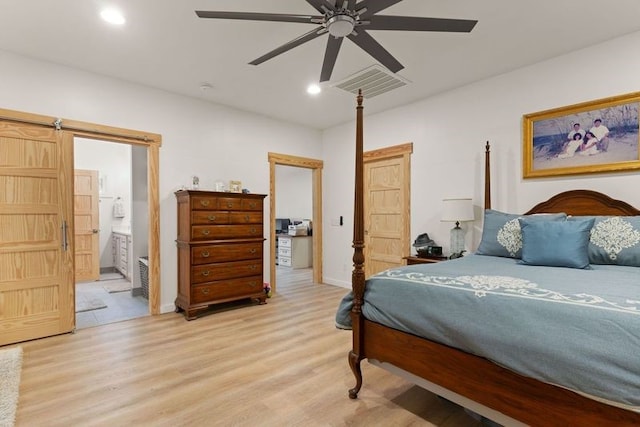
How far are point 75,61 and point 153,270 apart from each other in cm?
232

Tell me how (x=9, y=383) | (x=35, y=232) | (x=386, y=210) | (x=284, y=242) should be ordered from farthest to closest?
1. (x=284, y=242)
2. (x=386, y=210)
3. (x=35, y=232)
4. (x=9, y=383)

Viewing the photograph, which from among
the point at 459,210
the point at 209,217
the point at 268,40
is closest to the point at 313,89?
the point at 268,40

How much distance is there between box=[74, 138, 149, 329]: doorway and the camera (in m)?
4.32

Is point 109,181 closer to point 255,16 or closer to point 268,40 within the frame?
point 268,40

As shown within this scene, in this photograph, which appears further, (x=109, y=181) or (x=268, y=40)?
(x=109, y=181)

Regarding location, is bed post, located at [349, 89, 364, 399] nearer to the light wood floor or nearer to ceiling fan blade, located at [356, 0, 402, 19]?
the light wood floor

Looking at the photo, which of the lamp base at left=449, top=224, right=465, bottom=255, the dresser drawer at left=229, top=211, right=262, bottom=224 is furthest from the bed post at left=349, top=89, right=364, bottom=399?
the dresser drawer at left=229, top=211, right=262, bottom=224

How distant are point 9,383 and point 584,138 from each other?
5035 millimetres

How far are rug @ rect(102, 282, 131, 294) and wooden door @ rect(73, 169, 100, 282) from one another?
77 centimetres

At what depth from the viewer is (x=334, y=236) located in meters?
5.45

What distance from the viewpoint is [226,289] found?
3977mm

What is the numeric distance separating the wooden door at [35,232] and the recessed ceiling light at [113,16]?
1373mm

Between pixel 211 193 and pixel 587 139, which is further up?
pixel 587 139

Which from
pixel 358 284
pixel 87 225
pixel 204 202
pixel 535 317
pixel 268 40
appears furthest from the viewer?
pixel 87 225
